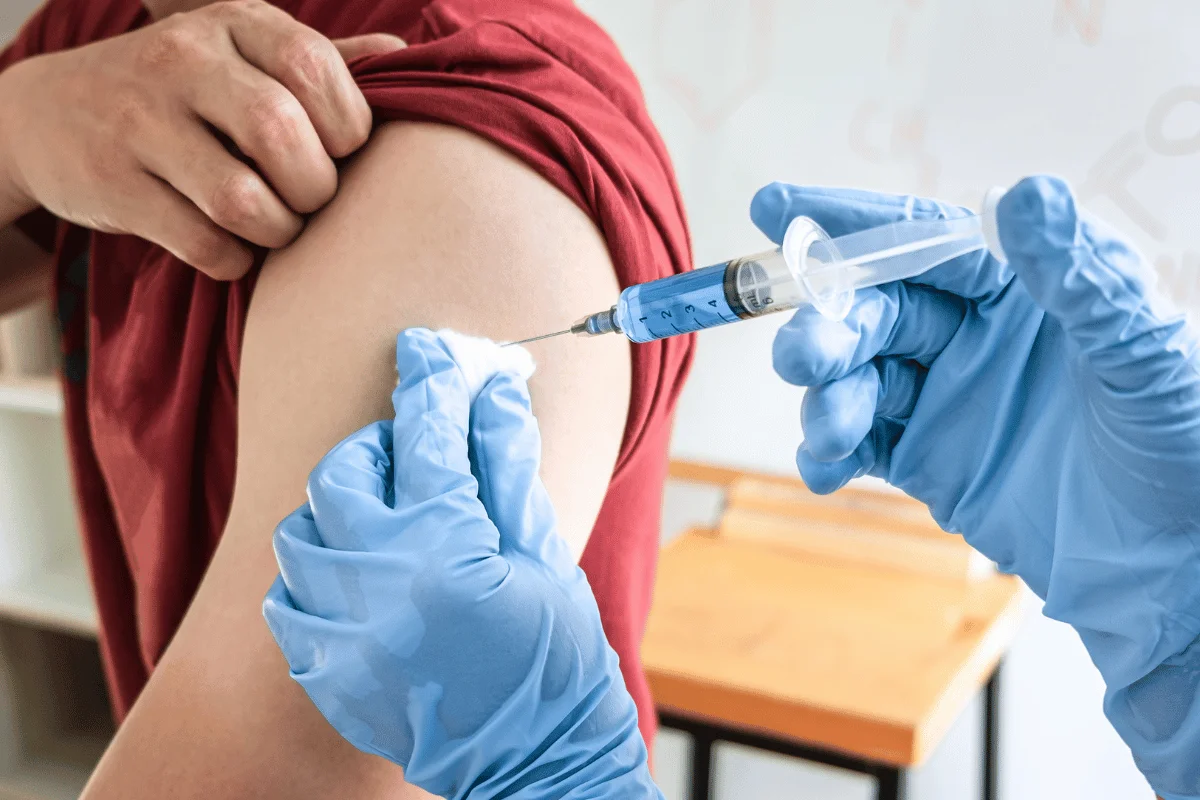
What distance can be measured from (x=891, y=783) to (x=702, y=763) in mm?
340

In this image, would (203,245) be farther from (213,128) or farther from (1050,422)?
(1050,422)

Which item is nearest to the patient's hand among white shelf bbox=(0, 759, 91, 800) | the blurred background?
the blurred background

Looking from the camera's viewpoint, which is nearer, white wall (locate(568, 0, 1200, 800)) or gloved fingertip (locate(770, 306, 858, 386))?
gloved fingertip (locate(770, 306, 858, 386))

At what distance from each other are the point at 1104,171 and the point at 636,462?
5.19ft

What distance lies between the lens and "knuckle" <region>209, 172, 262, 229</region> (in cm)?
70

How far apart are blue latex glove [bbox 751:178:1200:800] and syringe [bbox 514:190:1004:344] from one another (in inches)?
1.1

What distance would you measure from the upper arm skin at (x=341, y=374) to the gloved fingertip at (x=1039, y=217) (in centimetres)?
30

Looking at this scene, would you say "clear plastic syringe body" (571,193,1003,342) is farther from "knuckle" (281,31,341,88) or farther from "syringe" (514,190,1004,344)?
"knuckle" (281,31,341,88)

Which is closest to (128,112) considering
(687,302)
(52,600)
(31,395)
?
(687,302)

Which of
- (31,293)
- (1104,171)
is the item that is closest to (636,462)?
(31,293)

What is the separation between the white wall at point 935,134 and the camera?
1930mm

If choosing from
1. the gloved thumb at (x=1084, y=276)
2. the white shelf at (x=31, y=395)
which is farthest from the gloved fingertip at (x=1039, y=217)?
the white shelf at (x=31, y=395)

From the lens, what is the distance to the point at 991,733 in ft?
6.78

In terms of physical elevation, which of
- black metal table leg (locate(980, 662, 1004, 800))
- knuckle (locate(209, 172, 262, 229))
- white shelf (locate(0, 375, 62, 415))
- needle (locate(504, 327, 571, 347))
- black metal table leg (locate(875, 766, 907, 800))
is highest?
knuckle (locate(209, 172, 262, 229))
